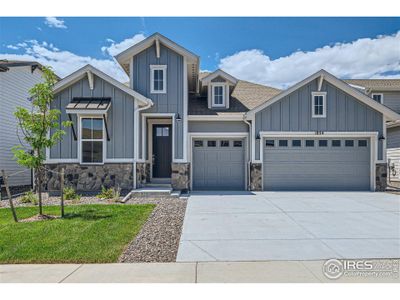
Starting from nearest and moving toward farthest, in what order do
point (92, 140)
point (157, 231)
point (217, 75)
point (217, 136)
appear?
point (157, 231), point (92, 140), point (217, 136), point (217, 75)

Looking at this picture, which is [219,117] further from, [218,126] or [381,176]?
[381,176]

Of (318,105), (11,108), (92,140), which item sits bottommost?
(92,140)

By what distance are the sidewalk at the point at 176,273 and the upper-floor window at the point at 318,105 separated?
377 inches

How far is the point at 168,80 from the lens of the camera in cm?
1274

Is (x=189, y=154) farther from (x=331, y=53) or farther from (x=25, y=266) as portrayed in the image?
(x=25, y=266)

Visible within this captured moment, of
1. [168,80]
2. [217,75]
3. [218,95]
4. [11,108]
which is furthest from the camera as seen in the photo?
[11,108]

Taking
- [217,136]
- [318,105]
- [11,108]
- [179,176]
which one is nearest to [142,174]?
[179,176]

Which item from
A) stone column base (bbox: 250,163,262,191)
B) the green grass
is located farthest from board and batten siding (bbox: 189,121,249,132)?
the green grass

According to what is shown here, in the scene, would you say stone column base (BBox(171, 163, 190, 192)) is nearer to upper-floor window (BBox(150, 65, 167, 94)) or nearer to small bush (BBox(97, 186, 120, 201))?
small bush (BBox(97, 186, 120, 201))

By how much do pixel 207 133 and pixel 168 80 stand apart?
2.77m

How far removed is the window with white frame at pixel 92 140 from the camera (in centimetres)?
1200

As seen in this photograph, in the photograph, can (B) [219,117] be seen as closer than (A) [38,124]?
No

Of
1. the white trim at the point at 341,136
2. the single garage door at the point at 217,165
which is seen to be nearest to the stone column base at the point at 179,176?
the single garage door at the point at 217,165

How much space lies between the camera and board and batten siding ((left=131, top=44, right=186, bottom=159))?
12.7 metres
